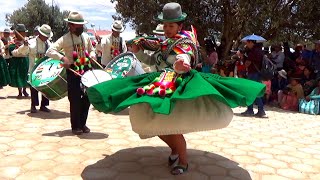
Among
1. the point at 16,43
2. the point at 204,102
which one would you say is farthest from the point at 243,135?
the point at 16,43

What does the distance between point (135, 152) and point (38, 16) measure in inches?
1503

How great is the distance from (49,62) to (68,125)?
1.20m

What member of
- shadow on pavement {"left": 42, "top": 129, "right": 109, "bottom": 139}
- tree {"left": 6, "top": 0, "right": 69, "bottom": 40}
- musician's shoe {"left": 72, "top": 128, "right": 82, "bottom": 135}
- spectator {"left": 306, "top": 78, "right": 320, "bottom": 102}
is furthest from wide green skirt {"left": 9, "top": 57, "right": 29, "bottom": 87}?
tree {"left": 6, "top": 0, "right": 69, "bottom": 40}

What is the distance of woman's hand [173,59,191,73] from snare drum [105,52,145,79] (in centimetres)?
230

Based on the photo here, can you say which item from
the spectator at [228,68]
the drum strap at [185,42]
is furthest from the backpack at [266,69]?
the drum strap at [185,42]

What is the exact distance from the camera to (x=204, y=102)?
3.36m

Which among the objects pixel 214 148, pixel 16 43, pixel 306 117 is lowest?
pixel 306 117

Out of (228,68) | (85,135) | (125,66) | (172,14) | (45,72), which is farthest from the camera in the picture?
(228,68)

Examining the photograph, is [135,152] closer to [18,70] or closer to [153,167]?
[153,167]

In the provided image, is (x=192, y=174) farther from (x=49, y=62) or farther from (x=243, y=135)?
(x=49, y=62)

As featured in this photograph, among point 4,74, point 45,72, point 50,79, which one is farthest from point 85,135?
point 4,74

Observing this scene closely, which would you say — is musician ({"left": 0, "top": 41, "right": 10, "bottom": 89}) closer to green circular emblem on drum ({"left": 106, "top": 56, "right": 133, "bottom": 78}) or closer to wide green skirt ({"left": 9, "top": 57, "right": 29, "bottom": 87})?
wide green skirt ({"left": 9, "top": 57, "right": 29, "bottom": 87})

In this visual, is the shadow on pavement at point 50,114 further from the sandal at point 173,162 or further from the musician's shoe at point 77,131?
the sandal at point 173,162

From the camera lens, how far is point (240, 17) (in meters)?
10.1
